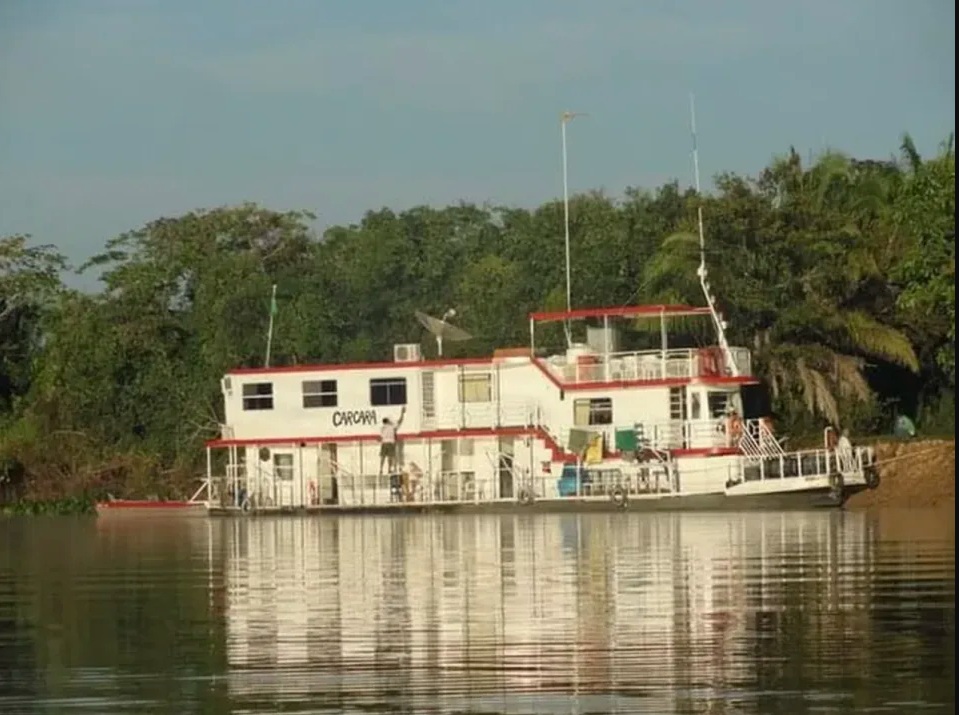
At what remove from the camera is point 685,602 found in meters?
19.9

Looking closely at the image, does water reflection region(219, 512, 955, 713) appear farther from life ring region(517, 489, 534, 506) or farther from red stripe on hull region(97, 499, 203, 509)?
red stripe on hull region(97, 499, 203, 509)

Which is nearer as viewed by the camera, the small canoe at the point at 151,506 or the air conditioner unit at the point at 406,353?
the air conditioner unit at the point at 406,353

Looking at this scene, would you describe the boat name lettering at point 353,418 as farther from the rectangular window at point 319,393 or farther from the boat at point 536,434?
the rectangular window at point 319,393

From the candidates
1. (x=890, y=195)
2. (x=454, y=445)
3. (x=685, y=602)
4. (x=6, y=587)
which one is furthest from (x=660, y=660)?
(x=890, y=195)

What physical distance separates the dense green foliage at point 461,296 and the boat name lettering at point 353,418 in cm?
727

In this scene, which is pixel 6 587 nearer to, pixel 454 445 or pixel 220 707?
pixel 220 707

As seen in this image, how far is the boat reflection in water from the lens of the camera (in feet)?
47.0

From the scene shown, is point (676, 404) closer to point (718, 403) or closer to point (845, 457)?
point (718, 403)

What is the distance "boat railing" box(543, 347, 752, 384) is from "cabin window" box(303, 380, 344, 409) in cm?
457

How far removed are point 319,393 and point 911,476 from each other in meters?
12.0

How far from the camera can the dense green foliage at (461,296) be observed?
1880 inches

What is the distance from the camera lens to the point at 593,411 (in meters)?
45.3

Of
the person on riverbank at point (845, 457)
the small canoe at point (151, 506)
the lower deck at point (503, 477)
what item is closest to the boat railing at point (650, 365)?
the lower deck at point (503, 477)

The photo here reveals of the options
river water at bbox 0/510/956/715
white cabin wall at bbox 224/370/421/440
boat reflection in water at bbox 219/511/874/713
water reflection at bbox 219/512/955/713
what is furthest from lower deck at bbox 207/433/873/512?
water reflection at bbox 219/512/955/713
